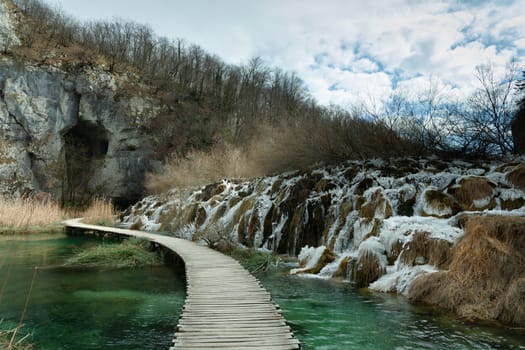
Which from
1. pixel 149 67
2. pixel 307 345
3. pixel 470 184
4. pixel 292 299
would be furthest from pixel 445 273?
pixel 149 67

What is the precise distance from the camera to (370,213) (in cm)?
937

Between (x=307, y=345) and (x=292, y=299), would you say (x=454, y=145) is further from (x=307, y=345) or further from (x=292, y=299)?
(x=307, y=345)

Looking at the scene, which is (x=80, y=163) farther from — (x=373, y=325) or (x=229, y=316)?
(x=373, y=325)

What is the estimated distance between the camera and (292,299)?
20.4ft

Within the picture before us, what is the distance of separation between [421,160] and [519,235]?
282 inches

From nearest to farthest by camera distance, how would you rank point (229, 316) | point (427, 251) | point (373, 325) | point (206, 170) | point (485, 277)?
point (229, 316) < point (373, 325) < point (485, 277) < point (427, 251) < point (206, 170)

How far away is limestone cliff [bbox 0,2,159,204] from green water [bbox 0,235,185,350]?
19.1 metres

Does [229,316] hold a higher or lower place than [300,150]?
A: lower

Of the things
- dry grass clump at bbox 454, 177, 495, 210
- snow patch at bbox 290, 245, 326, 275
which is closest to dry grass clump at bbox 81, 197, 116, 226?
snow patch at bbox 290, 245, 326, 275

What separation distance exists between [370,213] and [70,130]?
2669 cm

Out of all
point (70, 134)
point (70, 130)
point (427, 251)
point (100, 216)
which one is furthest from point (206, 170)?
point (427, 251)

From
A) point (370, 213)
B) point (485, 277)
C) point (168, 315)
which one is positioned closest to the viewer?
point (485, 277)

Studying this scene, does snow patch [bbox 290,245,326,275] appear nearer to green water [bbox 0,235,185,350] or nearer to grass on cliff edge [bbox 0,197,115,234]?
green water [bbox 0,235,185,350]

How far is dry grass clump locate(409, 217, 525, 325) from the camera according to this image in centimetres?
498
